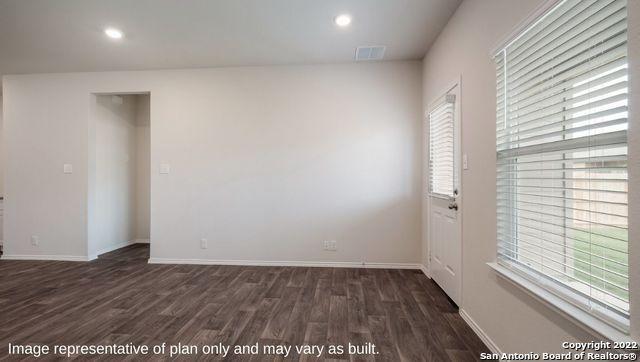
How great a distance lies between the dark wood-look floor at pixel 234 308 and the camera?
2041mm

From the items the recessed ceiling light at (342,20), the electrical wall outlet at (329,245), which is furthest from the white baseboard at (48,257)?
the recessed ceiling light at (342,20)

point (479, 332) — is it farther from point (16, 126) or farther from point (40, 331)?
point (16, 126)

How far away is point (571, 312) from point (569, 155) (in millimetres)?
694

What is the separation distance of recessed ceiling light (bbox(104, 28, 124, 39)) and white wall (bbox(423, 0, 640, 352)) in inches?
131

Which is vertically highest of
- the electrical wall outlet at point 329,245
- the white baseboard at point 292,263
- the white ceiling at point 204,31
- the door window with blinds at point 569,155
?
the white ceiling at point 204,31

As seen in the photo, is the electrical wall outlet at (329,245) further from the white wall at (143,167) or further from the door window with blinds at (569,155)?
the white wall at (143,167)

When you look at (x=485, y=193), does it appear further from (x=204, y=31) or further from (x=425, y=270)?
(x=204, y=31)

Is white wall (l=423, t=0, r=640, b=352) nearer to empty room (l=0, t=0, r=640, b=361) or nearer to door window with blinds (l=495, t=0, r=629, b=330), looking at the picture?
empty room (l=0, t=0, r=640, b=361)

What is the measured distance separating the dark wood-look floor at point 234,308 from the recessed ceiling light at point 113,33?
2.68 metres

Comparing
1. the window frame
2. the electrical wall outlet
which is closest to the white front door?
the window frame

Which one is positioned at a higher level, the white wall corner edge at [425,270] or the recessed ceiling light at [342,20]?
the recessed ceiling light at [342,20]

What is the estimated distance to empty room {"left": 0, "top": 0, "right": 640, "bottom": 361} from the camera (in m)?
1.25

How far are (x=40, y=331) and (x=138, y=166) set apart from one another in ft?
11.3

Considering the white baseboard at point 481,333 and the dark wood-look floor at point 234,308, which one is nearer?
the white baseboard at point 481,333
